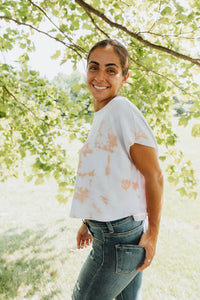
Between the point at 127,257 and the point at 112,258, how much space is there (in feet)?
0.27

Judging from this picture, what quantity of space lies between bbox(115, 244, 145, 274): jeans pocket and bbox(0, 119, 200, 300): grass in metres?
2.40

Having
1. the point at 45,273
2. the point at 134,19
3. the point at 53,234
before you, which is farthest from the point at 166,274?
the point at 134,19

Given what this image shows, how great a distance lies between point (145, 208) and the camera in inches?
53.1

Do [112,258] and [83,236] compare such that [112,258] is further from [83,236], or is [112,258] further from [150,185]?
[83,236]

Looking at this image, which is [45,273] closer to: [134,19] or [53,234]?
[53,234]

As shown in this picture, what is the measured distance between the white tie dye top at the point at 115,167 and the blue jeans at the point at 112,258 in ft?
0.24

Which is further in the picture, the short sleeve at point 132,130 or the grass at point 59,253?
the grass at point 59,253

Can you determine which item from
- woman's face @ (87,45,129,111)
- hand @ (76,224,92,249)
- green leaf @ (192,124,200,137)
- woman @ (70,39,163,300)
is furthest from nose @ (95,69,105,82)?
green leaf @ (192,124,200,137)

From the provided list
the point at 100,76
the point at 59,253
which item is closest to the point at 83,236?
the point at 100,76

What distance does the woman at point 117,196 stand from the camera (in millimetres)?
1240

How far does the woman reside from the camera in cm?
124

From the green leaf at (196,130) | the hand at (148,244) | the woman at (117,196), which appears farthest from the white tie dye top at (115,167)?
the green leaf at (196,130)

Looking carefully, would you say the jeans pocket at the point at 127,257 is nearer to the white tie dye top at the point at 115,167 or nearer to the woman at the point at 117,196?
the woman at the point at 117,196

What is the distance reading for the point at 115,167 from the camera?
1.25 m
